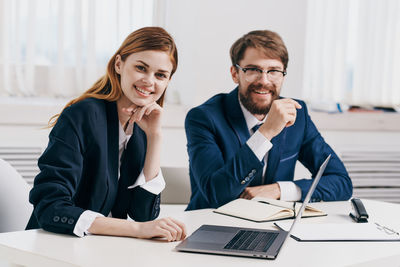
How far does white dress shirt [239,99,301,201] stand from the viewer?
210 cm

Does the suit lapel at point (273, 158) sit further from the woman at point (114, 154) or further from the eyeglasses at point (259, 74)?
the woman at point (114, 154)

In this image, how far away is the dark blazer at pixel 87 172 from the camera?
4.93ft

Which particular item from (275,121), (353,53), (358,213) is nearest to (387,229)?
(358,213)

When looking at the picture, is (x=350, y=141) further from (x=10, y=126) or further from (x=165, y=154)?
(x=10, y=126)

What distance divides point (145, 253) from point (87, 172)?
18.7 inches

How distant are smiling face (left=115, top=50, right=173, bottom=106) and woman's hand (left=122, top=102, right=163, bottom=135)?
0.07 feet

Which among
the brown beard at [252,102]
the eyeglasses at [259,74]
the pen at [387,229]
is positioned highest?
the eyeglasses at [259,74]

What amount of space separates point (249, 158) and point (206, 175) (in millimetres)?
202

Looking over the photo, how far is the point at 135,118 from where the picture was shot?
1806mm

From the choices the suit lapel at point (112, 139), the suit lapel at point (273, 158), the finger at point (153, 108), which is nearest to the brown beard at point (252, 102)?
the suit lapel at point (273, 158)

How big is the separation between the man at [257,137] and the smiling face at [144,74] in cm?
48

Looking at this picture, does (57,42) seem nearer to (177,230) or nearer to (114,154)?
(114,154)

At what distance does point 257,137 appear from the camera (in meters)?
2.12

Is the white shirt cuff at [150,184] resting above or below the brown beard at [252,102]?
below
